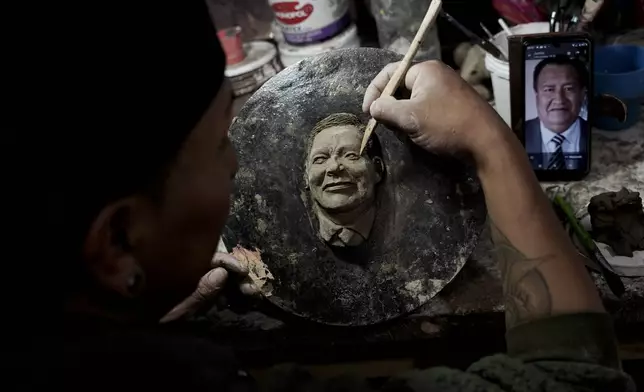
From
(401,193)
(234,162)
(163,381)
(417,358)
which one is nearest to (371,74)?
(401,193)

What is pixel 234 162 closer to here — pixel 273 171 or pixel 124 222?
pixel 124 222

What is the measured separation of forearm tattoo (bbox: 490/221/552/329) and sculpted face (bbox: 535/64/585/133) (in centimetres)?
38

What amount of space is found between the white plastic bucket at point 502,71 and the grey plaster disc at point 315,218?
328mm

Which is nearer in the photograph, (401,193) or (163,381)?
(163,381)

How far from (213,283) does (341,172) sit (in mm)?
258

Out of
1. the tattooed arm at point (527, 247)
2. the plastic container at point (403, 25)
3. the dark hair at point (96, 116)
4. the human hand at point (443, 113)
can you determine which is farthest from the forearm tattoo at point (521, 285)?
the plastic container at point (403, 25)

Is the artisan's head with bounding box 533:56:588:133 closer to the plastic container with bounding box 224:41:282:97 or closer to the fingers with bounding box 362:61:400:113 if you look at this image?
the fingers with bounding box 362:61:400:113

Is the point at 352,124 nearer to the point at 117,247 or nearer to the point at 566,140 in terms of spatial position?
the point at 566,140

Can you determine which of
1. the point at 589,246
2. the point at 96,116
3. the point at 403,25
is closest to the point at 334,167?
the point at 589,246

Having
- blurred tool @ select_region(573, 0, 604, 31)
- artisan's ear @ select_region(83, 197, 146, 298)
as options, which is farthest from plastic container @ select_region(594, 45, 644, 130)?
artisan's ear @ select_region(83, 197, 146, 298)

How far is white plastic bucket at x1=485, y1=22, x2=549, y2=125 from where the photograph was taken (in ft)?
4.26

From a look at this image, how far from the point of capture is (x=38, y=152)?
50 centimetres

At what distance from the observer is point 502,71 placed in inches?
51.0

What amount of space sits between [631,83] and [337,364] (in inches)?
28.1
